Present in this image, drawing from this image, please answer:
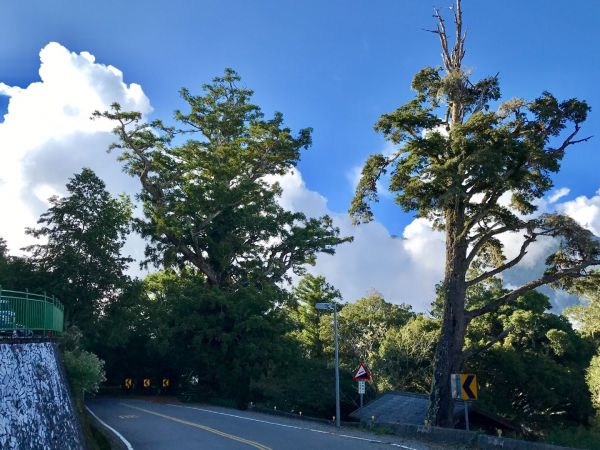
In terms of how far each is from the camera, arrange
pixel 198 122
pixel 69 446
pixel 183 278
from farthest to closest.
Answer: pixel 198 122
pixel 183 278
pixel 69 446

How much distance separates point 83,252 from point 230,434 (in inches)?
730

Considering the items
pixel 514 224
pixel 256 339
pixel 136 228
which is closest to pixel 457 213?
pixel 514 224

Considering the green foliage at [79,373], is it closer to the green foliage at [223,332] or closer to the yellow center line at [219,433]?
the yellow center line at [219,433]

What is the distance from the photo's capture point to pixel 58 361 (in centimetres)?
1441

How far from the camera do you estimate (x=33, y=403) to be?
35.9ft

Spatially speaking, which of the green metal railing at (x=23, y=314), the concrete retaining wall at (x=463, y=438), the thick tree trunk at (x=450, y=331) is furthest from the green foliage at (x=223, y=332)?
the green metal railing at (x=23, y=314)

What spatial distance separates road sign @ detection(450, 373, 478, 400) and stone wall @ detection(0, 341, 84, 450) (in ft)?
37.4

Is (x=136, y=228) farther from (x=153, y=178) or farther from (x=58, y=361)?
(x=58, y=361)

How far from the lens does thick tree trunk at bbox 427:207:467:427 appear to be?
23922 mm

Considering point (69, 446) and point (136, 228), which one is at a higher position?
point (136, 228)

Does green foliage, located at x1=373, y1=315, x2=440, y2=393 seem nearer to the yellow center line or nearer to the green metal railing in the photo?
the yellow center line

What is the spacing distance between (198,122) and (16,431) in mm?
39356

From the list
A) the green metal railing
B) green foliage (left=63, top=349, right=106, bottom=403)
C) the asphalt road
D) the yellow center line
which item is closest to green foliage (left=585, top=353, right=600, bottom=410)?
the asphalt road

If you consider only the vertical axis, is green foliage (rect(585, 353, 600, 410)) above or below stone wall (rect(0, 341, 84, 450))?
below
